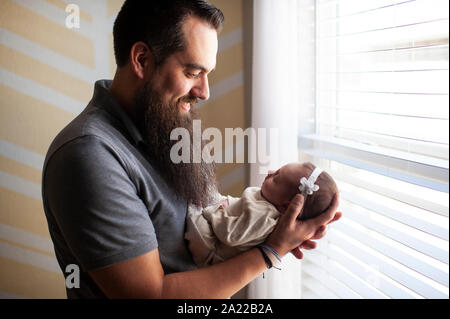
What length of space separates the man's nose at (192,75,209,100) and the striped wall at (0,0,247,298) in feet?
1.68

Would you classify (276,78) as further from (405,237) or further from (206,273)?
(206,273)

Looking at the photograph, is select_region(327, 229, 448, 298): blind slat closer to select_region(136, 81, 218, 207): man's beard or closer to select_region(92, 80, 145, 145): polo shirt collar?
select_region(136, 81, 218, 207): man's beard

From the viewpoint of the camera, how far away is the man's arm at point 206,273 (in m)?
0.79

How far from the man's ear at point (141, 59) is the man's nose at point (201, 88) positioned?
4.6 inches

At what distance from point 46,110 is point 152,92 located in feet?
1.76

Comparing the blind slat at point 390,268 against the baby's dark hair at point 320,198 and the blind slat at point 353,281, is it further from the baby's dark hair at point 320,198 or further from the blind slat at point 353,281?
the baby's dark hair at point 320,198

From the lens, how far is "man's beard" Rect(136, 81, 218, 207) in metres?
0.98

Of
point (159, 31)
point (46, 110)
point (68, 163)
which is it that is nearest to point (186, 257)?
point (68, 163)

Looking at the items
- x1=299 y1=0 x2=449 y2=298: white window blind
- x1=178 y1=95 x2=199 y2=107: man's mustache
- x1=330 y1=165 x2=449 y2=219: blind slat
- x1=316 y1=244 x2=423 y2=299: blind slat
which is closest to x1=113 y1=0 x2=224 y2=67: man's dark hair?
x1=178 y1=95 x2=199 y2=107: man's mustache

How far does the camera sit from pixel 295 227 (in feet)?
3.10

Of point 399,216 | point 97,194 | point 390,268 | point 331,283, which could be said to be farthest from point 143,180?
point 331,283

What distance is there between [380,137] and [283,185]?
23.6 inches

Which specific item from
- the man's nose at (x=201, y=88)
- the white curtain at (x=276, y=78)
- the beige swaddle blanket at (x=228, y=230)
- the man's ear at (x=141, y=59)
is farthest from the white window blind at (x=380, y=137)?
the man's ear at (x=141, y=59)
